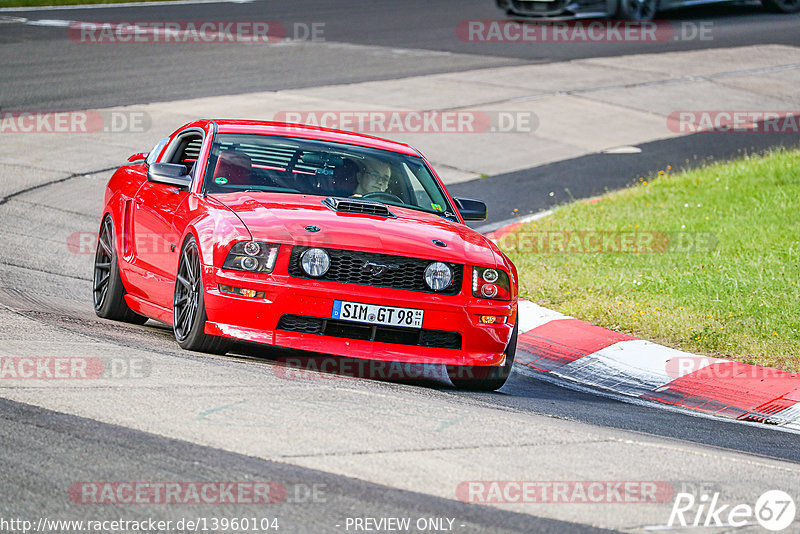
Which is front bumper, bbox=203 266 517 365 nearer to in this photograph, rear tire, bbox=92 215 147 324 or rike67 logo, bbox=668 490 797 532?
rear tire, bbox=92 215 147 324

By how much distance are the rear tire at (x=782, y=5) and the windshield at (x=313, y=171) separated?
987 inches

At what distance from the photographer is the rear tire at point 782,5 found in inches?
1211

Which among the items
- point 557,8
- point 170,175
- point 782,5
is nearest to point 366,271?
point 170,175

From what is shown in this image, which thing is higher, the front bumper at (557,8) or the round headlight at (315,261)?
the front bumper at (557,8)

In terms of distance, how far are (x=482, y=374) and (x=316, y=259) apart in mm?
1305

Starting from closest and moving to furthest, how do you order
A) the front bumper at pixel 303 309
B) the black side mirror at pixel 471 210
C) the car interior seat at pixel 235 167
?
the front bumper at pixel 303 309, the car interior seat at pixel 235 167, the black side mirror at pixel 471 210

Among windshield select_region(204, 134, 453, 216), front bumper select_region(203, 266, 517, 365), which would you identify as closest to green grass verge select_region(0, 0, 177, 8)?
windshield select_region(204, 134, 453, 216)

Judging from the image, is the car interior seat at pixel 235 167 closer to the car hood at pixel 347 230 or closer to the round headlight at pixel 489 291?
the car hood at pixel 347 230

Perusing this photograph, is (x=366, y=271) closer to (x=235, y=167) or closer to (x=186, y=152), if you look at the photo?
(x=235, y=167)

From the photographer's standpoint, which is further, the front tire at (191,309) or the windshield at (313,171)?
the windshield at (313,171)

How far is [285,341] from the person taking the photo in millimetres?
6770

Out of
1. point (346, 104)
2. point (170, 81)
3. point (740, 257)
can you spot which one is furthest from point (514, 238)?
point (170, 81)

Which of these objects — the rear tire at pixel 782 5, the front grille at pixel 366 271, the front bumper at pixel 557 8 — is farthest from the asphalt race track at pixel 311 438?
the rear tire at pixel 782 5

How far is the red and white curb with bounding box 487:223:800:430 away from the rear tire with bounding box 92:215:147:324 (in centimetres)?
290
